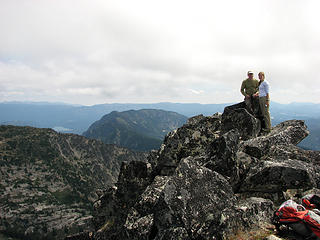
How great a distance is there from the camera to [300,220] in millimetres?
8461

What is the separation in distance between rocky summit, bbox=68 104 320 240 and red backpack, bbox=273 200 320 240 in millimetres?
829

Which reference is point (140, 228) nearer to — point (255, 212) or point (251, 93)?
point (255, 212)

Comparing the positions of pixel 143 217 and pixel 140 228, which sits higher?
pixel 143 217

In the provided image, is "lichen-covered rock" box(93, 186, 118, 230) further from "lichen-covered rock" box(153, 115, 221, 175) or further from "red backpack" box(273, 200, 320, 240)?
"red backpack" box(273, 200, 320, 240)

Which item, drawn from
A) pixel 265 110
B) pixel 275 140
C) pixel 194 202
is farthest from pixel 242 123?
pixel 194 202

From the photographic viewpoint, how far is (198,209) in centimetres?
966

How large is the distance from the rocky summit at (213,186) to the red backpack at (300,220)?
0.83m

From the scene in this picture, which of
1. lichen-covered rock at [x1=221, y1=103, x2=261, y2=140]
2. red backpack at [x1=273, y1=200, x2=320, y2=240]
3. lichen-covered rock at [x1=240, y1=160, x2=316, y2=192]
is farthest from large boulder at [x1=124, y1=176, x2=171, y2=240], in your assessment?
lichen-covered rock at [x1=221, y1=103, x2=261, y2=140]

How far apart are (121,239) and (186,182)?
5131mm

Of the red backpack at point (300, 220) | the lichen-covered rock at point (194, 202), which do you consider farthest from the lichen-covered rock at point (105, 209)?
the red backpack at point (300, 220)

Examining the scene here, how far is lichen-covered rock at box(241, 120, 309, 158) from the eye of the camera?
637 inches

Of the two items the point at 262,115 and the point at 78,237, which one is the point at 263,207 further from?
the point at 78,237

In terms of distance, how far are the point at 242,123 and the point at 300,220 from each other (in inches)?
475

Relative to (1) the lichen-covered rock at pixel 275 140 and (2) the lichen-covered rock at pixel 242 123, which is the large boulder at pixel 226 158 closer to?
(1) the lichen-covered rock at pixel 275 140
